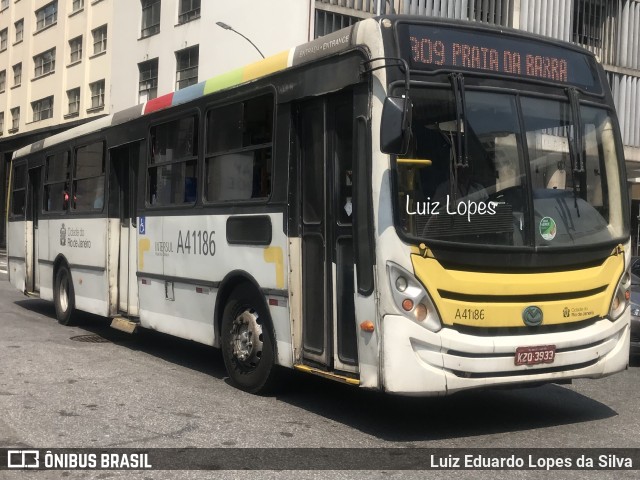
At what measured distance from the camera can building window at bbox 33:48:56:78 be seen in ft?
145

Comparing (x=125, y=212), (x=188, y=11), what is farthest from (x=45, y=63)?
(x=125, y=212)

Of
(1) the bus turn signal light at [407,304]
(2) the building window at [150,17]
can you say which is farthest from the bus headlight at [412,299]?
(2) the building window at [150,17]

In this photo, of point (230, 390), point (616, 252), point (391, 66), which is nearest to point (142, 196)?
point (230, 390)

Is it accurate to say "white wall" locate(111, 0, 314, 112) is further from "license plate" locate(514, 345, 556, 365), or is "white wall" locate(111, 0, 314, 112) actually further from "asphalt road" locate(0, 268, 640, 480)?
"license plate" locate(514, 345, 556, 365)

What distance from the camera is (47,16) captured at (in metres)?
45.2

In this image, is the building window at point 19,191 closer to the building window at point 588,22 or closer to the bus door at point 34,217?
the bus door at point 34,217

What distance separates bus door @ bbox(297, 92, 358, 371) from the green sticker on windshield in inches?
58.4

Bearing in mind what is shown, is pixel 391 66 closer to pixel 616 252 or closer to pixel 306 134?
pixel 306 134

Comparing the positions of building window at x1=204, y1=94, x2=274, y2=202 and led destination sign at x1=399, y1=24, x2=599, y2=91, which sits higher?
led destination sign at x1=399, y1=24, x2=599, y2=91

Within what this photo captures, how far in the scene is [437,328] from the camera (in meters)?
6.30

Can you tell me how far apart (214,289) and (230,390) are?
3.41ft

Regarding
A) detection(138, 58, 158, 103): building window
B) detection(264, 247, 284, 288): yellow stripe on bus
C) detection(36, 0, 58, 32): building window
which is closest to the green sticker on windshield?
detection(264, 247, 284, 288): yellow stripe on bus

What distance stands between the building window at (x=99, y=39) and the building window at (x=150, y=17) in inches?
179

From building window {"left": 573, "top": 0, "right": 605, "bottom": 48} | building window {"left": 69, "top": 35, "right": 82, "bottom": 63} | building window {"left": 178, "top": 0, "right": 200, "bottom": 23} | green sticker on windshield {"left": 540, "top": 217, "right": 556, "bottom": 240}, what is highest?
building window {"left": 69, "top": 35, "right": 82, "bottom": 63}
